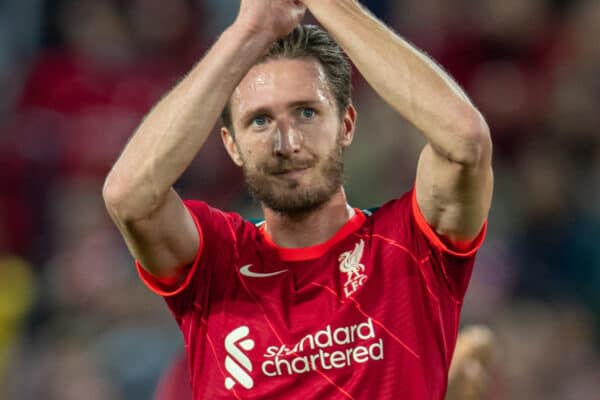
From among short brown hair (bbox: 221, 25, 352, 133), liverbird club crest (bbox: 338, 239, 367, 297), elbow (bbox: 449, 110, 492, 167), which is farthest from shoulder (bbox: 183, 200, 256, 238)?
elbow (bbox: 449, 110, 492, 167)

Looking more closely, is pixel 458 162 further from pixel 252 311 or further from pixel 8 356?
pixel 8 356

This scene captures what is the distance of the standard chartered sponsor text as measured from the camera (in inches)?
136

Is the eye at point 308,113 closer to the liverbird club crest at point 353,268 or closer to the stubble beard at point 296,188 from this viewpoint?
the stubble beard at point 296,188

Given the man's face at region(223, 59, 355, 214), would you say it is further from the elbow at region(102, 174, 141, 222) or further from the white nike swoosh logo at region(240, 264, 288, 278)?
the elbow at region(102, 174, 141, 222)

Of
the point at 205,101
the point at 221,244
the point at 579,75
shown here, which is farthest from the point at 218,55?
the point at 579,75

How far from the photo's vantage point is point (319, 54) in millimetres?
3705

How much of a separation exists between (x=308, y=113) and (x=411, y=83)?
15.9 inches

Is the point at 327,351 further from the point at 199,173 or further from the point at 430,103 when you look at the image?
the point at 199,173

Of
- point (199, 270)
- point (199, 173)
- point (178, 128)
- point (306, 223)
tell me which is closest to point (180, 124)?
point (178, 128)

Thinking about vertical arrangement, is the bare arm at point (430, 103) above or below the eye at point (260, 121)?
above

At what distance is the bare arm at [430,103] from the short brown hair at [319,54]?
Result: 0.97ft

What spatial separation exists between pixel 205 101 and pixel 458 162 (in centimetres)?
69

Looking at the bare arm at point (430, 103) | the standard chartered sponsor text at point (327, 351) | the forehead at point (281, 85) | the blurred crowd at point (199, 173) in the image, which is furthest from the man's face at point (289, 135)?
the blurred crowd at point (199, 173)

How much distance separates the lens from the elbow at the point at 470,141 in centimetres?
325
